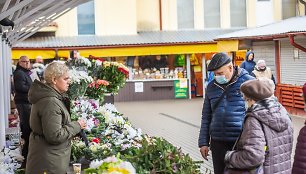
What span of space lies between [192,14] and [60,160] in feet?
87.6

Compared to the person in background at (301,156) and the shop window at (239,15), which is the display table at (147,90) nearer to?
the shop window at (239,15)

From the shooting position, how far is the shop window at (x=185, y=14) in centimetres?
3147

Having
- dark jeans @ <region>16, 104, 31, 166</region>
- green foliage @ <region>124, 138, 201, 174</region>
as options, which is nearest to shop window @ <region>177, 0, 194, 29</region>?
dark jeans @ <region>16, 104, 31, 166</region>

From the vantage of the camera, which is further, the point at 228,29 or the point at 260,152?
the point at 228,29

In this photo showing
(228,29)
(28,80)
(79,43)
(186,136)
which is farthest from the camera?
(228,29)

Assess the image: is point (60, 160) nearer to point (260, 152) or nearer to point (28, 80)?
point (260, 152)

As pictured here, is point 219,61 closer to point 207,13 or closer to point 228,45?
point 228,45

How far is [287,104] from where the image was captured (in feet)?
65.6

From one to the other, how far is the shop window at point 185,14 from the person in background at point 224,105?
2531cm

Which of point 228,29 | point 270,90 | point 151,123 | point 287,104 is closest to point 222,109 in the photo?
point 270,90

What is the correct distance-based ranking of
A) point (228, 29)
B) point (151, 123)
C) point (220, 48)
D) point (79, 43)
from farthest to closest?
1. point (228, 29)
2. point (79, 43)
3. point (220, 48)
4. point (151, 123)

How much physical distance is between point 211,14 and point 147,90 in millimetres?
5487

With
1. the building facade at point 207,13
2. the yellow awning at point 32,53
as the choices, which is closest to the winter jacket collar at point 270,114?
the yellow awning at point 32,53

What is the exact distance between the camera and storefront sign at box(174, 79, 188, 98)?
96.8 feet
